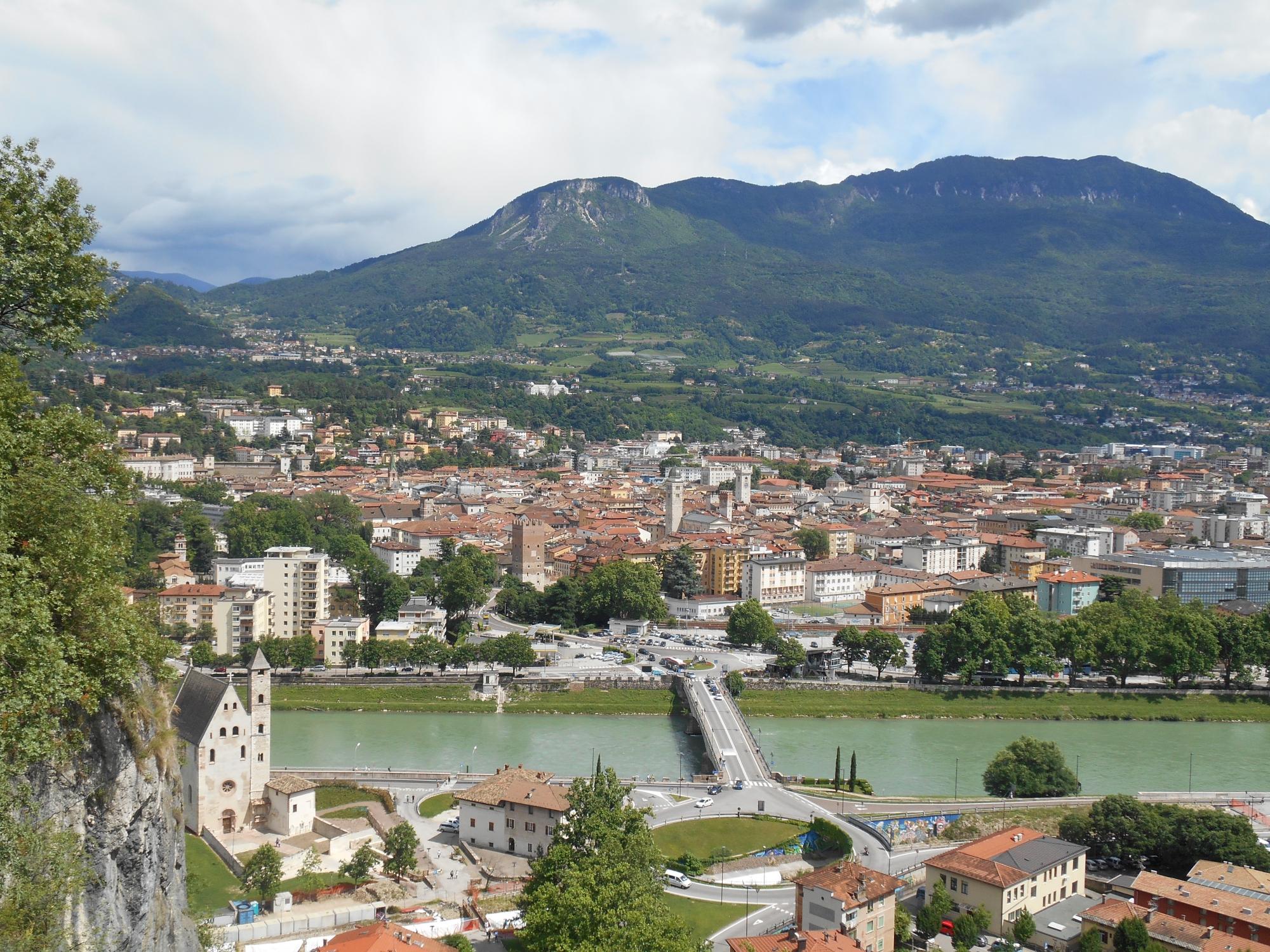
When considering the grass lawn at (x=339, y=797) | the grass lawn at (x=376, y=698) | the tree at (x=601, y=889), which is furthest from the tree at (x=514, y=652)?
the tree at (x=601, y=889)

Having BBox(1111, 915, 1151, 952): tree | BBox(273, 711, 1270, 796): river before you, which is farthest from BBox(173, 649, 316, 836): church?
BBox(1111, 915, 1151, 952): tree

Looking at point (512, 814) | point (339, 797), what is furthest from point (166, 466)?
point (512, 814)

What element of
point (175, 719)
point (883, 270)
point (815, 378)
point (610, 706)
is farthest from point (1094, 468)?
point (883, 270)

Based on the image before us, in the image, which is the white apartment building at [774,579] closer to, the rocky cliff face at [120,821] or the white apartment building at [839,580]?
the white apartment building at [839,580]

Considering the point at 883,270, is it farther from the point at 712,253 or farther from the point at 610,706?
the point at 610,706

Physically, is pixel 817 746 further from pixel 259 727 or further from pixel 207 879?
pixel 207 879

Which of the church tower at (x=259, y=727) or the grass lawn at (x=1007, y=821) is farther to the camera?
the grass lawn at (x=1007, y=821)
